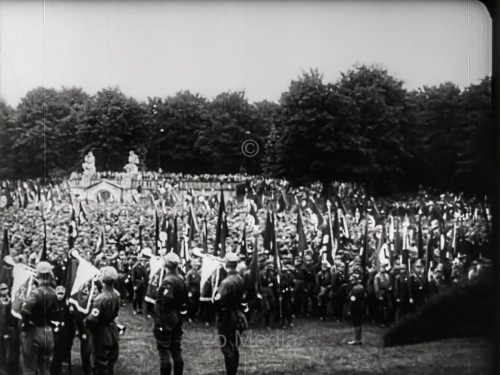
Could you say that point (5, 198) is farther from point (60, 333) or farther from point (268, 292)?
point (268, 292)

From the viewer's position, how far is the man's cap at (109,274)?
25.2ft

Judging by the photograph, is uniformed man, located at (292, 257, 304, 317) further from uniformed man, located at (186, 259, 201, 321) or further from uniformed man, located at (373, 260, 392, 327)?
uniformed man, located at (186, 259, 201, 321)

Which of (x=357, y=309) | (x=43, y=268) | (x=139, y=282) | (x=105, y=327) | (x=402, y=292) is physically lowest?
(x=105, y=327)

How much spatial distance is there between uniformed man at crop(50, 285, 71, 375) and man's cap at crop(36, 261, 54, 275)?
0.17 m

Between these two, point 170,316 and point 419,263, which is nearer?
point 170,316

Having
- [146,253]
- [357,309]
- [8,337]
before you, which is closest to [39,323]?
[8,337]

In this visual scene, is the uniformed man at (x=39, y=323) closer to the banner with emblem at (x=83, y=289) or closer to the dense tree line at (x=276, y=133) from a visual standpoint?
the banner with emblem at (x=83, y=289)

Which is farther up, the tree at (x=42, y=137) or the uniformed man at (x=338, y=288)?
the tree at (x=42, y=137)

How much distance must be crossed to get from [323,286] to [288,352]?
65 cm

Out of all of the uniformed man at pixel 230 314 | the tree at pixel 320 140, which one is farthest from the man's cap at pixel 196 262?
the tree at pixel 320 140

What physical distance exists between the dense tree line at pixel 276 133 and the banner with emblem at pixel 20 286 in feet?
2.69

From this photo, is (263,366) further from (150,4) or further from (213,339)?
(150,4)

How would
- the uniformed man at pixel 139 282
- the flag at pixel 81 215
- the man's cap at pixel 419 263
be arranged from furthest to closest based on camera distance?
the man's cap at pixel 419 263 < the flag at pixel 81 215 < the uniformed man at pixel 139 282

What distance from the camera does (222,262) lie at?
7.72 m
